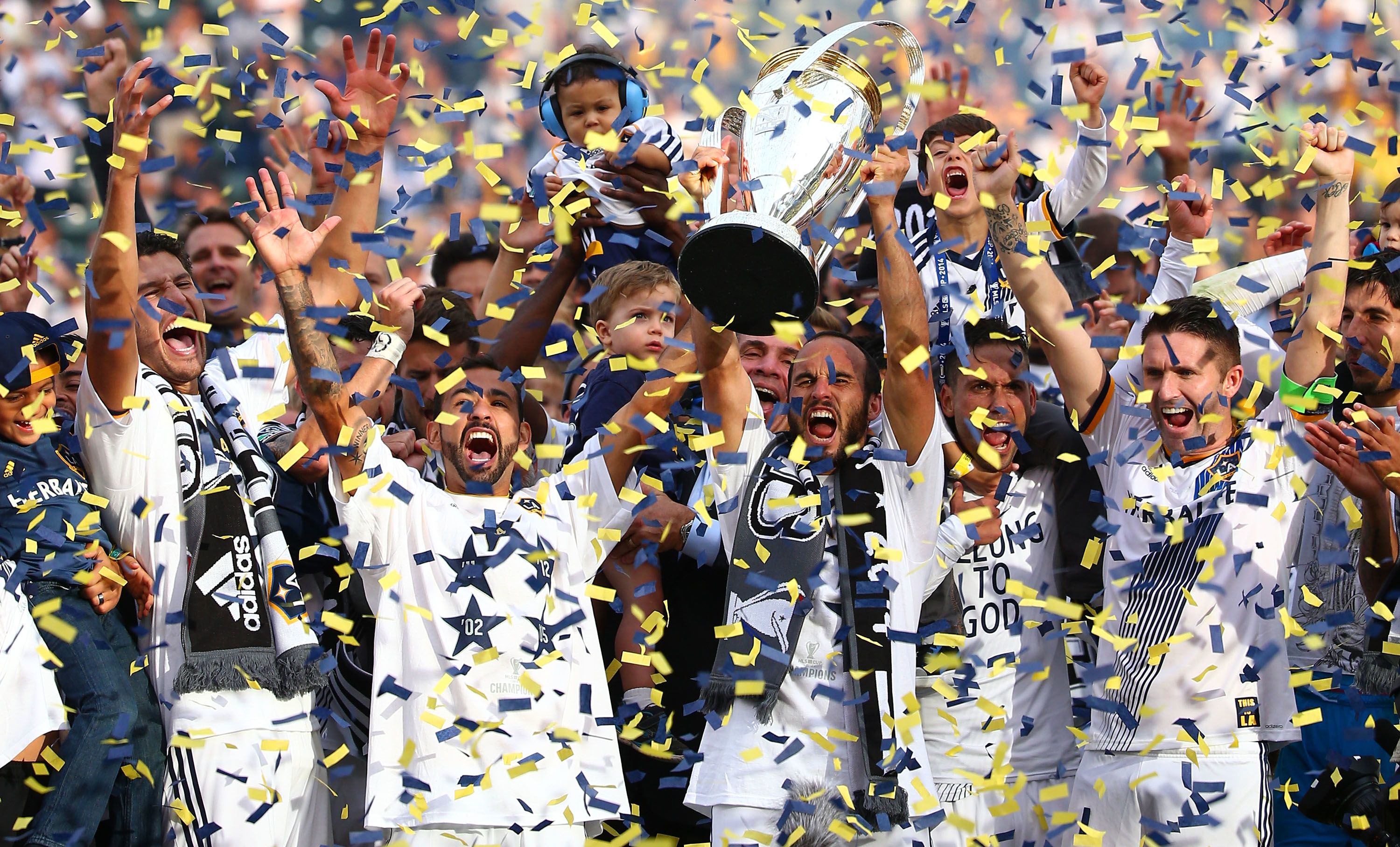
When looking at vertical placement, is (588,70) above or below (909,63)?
above

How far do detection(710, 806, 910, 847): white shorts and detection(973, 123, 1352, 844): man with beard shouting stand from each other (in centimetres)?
91

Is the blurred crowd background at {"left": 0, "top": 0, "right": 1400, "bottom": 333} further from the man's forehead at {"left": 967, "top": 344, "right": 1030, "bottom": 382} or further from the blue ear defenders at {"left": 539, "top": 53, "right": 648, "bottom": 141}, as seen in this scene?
the man's forehead at {"left": 967, "top": 344, "right": 1030, "bottom": 382}

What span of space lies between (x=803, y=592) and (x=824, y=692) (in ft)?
1.12

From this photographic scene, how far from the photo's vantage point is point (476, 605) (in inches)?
209

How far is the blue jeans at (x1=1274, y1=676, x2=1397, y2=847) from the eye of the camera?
17.4 ft

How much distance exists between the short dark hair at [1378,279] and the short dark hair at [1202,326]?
45 centimetres

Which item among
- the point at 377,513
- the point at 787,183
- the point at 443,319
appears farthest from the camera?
the point at 443,319

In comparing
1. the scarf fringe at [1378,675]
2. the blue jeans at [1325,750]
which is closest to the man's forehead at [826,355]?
the blue jeans at [1325,750]

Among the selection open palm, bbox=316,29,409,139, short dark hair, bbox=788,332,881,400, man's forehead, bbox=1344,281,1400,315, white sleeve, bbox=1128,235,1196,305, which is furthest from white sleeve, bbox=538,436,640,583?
man's forehead, bbox=1344,281,1400,315

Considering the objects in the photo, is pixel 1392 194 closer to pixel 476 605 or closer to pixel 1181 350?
pixel 1181 350

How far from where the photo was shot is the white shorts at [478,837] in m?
5.04

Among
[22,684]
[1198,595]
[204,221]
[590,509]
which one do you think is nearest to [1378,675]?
[1198,595]

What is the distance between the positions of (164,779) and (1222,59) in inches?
192

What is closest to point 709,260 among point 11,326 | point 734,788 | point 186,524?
point 734,788
